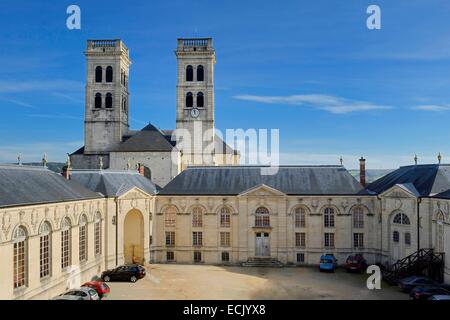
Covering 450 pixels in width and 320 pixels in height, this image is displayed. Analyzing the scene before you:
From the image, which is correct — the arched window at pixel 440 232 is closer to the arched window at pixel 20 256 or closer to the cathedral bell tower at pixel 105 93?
the arched window at pixel 20 256

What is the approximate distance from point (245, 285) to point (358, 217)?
14500 mm

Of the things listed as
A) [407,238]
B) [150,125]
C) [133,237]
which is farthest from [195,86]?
[407,238]

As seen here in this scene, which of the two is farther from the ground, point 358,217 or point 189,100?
point 189,100

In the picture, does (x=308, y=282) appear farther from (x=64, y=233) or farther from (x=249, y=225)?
(x=64, y=233)

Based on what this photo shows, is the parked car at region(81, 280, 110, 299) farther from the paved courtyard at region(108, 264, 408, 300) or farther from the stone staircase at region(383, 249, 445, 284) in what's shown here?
Result: the stone staircase at region(383, 249, 445, 284)

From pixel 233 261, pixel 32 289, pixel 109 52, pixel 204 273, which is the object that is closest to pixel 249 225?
pixel 233 261

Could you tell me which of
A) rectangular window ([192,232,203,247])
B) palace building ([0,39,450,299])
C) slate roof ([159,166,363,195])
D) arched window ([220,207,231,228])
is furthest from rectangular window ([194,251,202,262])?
slate roof ([159,166,363,195])

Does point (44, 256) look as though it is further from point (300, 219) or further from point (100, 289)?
point (300, 219)

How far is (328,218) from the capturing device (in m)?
39.7

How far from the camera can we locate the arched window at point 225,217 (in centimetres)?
4053

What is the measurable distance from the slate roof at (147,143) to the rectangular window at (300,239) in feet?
74.2

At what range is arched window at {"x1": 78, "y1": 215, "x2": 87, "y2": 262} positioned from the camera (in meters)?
30.9

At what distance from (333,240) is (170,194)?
652 inches

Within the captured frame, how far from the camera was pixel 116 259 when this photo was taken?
36.2m
